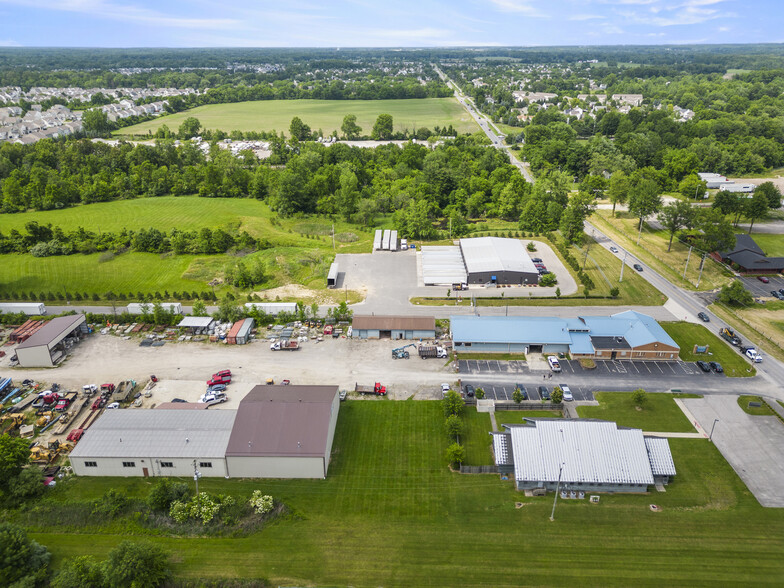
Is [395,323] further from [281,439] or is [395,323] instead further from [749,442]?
[749,442]

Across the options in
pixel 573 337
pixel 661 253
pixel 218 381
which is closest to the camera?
pixel 218 381

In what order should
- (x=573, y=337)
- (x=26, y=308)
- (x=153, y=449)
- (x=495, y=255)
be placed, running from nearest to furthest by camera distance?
1. (x=153, y=449)
2. (x=573, y=337)
3. (x=26, y=308)
4. (x=495, y=255)

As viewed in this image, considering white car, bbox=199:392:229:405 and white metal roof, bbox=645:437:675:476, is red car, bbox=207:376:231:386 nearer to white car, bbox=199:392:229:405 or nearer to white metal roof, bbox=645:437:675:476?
white car, bbox=199:392:229:405

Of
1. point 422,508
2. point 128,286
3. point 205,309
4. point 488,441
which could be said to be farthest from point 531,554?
point 128,286

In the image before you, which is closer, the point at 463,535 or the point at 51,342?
the point at 463,535

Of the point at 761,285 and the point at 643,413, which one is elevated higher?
the point at 761,285

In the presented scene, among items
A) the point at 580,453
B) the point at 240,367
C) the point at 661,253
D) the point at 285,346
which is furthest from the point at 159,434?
the point at 661,253

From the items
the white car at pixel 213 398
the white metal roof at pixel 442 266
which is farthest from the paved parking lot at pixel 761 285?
the white car at pixel 213 398

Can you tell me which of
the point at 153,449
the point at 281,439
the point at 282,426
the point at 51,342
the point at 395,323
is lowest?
the point at 153,449

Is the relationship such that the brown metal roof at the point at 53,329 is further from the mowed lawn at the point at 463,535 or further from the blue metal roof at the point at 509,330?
the blue metal roof at the point at 509,330
